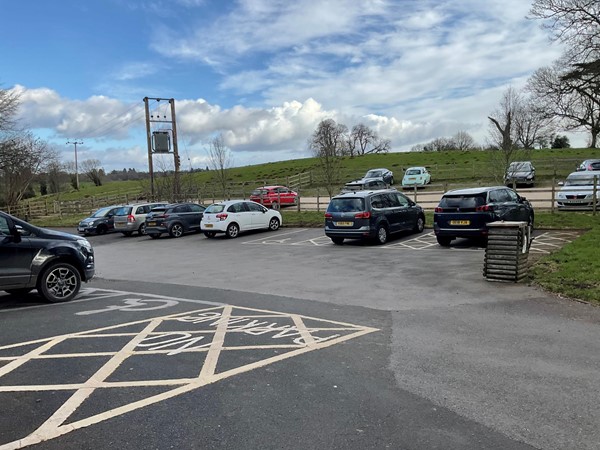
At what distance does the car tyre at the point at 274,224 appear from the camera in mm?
22344

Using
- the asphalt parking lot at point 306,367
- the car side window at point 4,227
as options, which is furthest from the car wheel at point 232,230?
the car side window at point 4,227

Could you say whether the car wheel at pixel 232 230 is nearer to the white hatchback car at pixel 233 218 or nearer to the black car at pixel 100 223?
the white hatchback car at pixel 233 218

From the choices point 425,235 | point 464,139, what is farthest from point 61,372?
point 464,139

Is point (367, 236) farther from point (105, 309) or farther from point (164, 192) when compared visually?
point (164, 192)

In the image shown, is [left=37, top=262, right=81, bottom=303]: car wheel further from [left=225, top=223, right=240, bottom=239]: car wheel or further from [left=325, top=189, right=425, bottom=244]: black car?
[left=225, top=223, right=240, bottom=239]: car wheel

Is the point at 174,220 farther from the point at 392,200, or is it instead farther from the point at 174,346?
the point at 174,346

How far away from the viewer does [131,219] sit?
24.8 metres

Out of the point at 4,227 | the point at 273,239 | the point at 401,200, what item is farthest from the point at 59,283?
the point at 401,200

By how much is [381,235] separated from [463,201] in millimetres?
Answer: 3016

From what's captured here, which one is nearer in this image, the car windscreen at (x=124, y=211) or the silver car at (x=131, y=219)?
the silver car at (x=131, y=219)

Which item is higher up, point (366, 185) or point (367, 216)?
point (366, 185)

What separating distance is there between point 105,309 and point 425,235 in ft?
38.9

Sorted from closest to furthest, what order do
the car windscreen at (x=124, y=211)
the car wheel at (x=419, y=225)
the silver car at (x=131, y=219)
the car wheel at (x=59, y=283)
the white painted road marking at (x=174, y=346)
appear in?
the white painted road marking at (x=174, y=346)
the car wheel at (x=59, y=283)
the car wheel at (x=419, y=225)
the silver car at (x=131, y=219)
the car windscreen at (x=124, y=211)

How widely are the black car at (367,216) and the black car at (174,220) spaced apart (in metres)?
9.48
